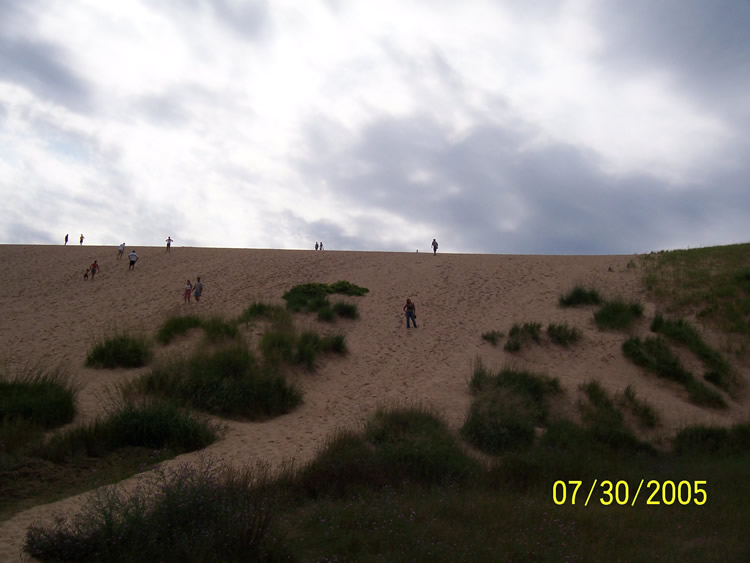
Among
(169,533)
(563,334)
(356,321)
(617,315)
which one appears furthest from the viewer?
(356,321)

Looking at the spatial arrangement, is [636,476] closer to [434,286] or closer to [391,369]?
[391,369]

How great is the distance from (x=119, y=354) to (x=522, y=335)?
13.3 metres

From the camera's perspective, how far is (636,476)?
923 centimetres

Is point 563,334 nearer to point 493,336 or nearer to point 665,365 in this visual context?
point 493,336

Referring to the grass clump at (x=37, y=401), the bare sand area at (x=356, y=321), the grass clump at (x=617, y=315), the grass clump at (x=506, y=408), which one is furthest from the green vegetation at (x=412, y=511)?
the grass clump at (x=617, y=315)

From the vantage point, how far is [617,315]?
65.4ft

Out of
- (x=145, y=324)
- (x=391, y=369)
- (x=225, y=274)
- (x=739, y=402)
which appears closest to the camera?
(x=739, y=402)

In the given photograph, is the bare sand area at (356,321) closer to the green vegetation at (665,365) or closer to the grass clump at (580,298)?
the green vegetation at (665,365)

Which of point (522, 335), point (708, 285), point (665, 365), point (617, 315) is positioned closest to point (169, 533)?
point (522, 335)

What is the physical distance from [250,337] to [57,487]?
9627 mm

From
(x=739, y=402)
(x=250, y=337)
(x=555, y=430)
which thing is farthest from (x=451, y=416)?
(x=739, y=402)

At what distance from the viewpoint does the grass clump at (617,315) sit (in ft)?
64.1

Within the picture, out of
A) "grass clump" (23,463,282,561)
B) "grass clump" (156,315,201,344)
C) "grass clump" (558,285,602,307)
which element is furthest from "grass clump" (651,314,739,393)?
"grass clump" (156,315,201,344)
